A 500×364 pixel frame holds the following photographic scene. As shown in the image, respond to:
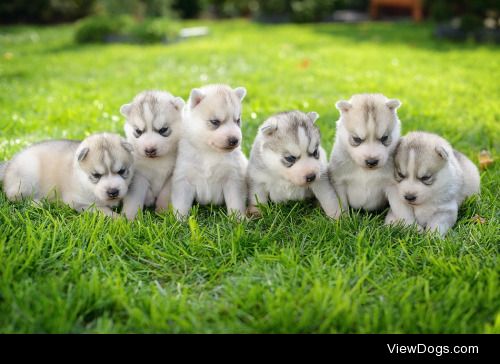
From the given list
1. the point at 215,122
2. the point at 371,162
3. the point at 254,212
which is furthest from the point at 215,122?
the point at 371,162

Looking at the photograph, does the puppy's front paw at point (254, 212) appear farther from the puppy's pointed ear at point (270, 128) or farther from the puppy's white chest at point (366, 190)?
the puppy's white chest at point (366, 190)

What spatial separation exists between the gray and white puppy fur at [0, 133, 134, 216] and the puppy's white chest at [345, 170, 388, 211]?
181 cm

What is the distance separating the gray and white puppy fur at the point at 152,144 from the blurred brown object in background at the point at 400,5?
53.6ft

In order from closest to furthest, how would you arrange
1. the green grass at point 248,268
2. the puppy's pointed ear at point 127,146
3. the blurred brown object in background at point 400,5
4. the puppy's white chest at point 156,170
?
the green grass at point 248,268, the puppy's pointed ear at point 127,146, the puppy's white chest at point 156,170, the blurred brown object in background at point 400,5

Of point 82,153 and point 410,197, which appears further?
point 82,153

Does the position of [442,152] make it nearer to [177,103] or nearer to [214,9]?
[177,103]

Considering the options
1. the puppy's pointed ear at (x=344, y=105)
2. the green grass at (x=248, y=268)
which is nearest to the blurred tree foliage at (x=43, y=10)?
the green grass at (x=248, y=268)

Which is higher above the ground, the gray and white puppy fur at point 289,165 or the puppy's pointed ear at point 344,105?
the puppy's pointed ear at point 344,105

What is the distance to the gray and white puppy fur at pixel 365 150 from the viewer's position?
3945mm

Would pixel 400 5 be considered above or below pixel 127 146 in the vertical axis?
below

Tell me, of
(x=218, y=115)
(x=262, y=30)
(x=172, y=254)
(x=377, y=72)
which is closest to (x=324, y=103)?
(x=377, y=72)

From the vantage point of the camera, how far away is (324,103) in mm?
7316

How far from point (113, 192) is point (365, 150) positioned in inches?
77.3

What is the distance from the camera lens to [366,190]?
418cm
